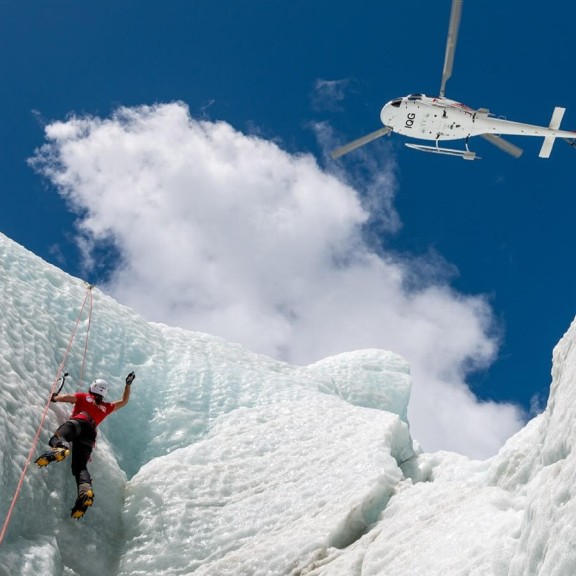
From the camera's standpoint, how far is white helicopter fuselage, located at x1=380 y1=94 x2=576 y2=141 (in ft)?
74.3

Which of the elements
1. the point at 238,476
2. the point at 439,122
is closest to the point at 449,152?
the point at 439,122

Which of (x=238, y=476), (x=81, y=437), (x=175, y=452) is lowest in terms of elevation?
(x=81, y=437)

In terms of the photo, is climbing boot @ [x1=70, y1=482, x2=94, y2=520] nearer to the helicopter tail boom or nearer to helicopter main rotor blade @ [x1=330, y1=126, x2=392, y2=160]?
helicopter main rotor blade @ [x1=330, y1=126, x2=392, y2=160]

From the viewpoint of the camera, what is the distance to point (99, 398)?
34.3ft

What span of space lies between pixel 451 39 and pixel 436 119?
268 cm

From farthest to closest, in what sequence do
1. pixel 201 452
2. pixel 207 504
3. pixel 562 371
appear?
1. pixel 201 452
2. pixel 207 504
3. pixel 562 371

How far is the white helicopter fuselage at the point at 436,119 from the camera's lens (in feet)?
74.3

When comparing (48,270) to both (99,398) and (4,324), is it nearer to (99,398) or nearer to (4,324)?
(4,324)

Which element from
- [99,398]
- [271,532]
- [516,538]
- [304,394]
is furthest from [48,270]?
[516,538]

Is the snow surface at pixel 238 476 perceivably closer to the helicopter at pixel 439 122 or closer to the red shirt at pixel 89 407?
the red shirt at pixel 89 407

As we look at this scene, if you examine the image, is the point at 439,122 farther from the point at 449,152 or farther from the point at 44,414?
the point at 44,414

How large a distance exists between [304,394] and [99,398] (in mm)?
5711

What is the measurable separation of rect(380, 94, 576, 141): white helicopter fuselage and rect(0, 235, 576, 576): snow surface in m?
10.5

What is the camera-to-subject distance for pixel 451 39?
20672 millimetres
